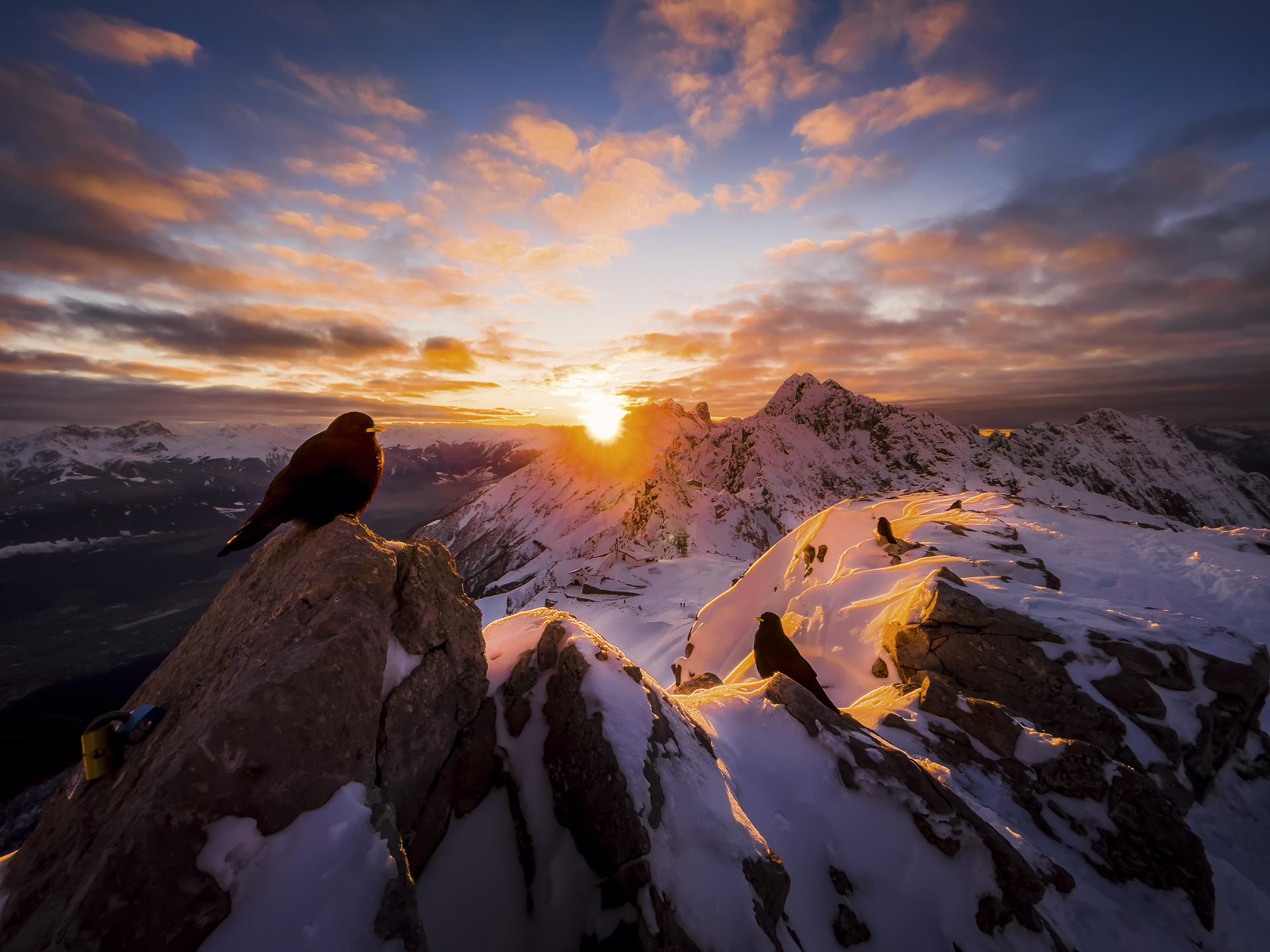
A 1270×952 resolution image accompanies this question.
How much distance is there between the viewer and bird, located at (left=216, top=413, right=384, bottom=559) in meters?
5.73

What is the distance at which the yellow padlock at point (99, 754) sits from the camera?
14.1 feet

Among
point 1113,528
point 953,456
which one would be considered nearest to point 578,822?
point 1113,528

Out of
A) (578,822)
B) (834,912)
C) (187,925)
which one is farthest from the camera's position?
(834,912)

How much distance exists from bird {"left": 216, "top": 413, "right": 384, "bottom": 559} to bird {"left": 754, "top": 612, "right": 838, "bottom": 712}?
892cm

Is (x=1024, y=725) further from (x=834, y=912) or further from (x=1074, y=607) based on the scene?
(x=834, y=912)

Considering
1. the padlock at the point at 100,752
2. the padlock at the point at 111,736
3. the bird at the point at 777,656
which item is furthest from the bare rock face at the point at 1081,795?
the padlock at the point at 100,752

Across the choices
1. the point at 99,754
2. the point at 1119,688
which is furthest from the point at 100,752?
the point at 1119,688

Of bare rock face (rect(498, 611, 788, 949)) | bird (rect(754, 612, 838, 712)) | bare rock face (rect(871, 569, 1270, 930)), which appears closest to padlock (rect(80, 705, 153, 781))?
bare rock face (rect(498, 611, 788, 949))

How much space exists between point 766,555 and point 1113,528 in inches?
628

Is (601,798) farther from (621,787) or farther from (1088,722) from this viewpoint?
(1088,722)

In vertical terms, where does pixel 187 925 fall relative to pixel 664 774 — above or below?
above

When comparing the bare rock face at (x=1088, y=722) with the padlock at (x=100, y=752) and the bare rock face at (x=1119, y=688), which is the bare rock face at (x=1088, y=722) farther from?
the padlock at (x=100, y=752)

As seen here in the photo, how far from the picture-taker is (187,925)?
305 cm

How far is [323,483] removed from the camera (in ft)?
19.8
